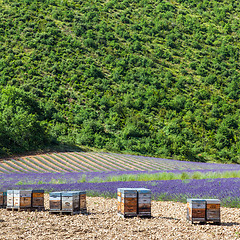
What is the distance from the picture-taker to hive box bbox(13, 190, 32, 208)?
1369 cm

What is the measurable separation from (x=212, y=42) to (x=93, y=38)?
2933cm

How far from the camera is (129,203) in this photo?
39.9 ft

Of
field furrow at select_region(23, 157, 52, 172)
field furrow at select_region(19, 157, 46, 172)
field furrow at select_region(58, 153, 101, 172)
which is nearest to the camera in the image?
field furrow at select_region(19, 157, 46, 172)

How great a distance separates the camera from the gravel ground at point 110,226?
971 cm

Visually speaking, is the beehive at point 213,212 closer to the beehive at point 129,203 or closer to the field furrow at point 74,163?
the beehive at point 129,203

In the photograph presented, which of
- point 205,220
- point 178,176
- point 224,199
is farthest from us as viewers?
point 178,176

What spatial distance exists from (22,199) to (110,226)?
4460mm

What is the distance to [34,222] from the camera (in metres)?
11.5

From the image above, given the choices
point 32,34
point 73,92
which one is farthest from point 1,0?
point 73,92

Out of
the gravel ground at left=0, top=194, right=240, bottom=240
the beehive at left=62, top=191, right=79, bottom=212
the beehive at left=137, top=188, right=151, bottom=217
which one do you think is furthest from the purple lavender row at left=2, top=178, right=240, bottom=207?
the beehive at left=62, top=191, right=79, bottom=212

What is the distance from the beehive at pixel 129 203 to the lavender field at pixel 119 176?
3564 mm

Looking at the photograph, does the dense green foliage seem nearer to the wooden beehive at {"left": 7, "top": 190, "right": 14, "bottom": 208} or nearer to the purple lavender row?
the purple lavender row

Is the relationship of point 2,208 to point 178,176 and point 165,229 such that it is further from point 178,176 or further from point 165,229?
point 178,176

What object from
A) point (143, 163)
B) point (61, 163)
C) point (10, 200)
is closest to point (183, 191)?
point (10, 200)
